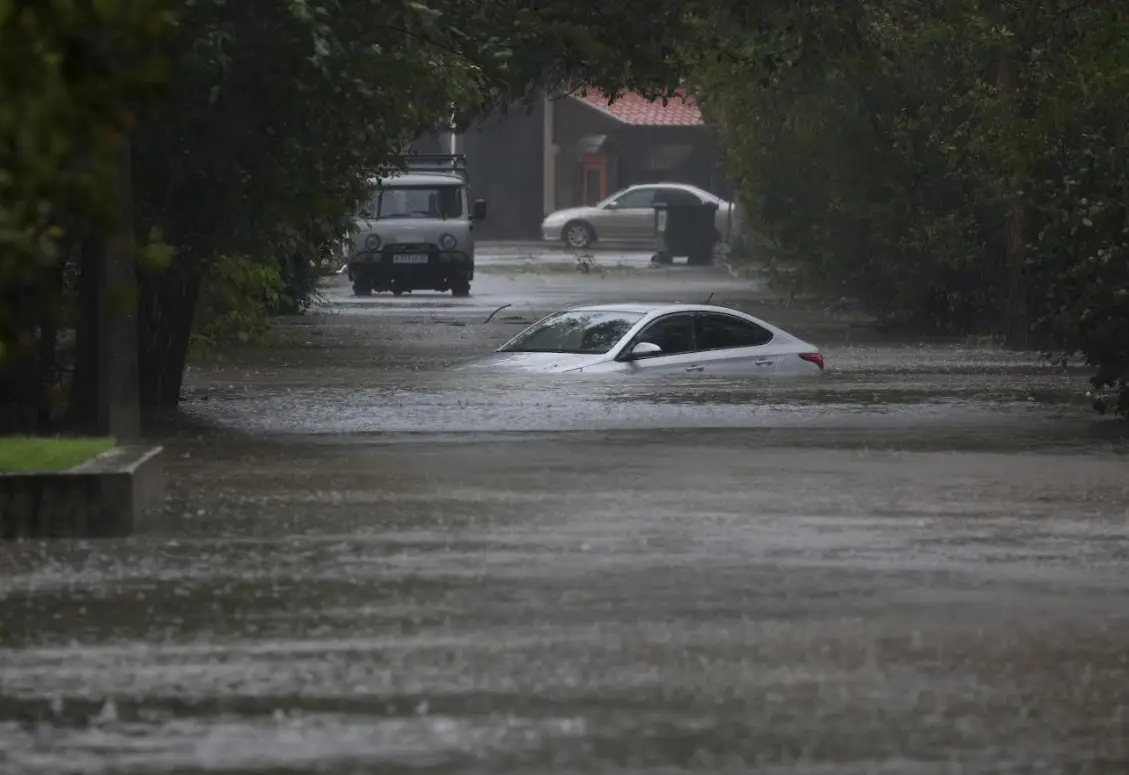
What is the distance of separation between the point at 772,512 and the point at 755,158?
77.1 ft

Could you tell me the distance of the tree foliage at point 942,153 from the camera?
18297 mm

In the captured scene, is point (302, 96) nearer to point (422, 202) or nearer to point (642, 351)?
point (642, 351)

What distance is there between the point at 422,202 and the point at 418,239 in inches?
39.9

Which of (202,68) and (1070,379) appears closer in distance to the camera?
(202,68)

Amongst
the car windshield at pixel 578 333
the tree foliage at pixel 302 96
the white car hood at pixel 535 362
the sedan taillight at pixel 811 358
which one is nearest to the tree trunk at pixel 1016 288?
the sedan taillight at pixel 811 358

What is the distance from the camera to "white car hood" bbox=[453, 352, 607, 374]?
21391 millimetres

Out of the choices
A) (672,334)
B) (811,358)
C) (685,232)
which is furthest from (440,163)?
(672,334)

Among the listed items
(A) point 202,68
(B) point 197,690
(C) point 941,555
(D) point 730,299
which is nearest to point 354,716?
(B) point 197,690

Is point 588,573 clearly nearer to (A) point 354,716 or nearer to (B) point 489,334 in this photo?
(A) point 354,716

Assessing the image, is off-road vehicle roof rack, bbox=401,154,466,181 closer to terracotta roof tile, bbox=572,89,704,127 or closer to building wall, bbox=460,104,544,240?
building wall, bbox=460,104,544,240

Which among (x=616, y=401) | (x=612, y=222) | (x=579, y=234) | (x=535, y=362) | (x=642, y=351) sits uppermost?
(x=612, y=222)

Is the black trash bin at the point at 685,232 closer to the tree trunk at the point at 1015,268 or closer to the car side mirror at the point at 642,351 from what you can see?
the tree trunk at the point at 1015,268

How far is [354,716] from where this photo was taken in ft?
24.2

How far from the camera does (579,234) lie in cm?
6712
